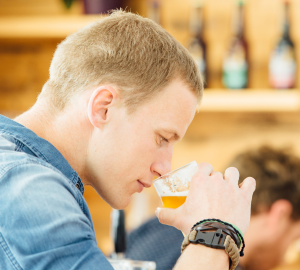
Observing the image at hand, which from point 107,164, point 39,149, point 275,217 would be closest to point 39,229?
point 39,149

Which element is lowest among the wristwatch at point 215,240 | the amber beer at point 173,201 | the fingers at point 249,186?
the amber beer at point 173,201

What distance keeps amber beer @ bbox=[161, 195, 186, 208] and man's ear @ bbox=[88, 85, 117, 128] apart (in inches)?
9.6

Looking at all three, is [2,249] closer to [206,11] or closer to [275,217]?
[275,217]

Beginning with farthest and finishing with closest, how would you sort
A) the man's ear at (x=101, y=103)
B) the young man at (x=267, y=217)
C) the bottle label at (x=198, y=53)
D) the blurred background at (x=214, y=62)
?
1. the bottle label at (x=198, y=53)
2. the blurred background at (x=214, y=62)
3. the young man at (x=267, y=217)
4. the man's ear at (x=101, y=103)

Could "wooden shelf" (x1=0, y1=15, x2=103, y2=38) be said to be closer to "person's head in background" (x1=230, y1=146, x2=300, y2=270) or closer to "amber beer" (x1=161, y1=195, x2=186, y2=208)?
"person's head in background" (x1=230, y1=146, x2=300, y2=270)

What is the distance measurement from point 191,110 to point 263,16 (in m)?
1.31

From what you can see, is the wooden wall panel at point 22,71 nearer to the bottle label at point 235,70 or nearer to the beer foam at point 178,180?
the bottle label at point 235,70

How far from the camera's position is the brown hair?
162 cm

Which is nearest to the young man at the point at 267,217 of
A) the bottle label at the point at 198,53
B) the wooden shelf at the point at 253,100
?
the wooden shelf at the point at 253,100

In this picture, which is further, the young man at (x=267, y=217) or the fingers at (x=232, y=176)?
the young man at (x=267, y=217)

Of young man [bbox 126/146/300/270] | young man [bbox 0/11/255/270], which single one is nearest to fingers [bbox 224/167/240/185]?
young man [bbox 0/11/255/270]

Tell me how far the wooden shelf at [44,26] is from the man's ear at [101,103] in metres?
1.16

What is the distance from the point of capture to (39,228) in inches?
20.1

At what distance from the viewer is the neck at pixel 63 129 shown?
0.79 metres
